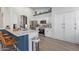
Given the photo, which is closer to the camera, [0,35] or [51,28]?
[0,35]

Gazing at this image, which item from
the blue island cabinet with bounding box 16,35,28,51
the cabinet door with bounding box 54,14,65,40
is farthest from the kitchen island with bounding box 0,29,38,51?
the cabinet door with bounding box 54,14,65,40

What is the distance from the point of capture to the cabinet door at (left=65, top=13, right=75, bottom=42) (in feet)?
6.27

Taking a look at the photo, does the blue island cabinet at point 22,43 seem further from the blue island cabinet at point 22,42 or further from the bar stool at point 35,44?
the bar stool at point 35,44

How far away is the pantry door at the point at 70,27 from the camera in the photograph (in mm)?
1909

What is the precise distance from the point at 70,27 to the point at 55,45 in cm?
53

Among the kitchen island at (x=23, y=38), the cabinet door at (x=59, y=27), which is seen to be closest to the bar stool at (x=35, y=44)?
the kitchen island at (x=23, y=38)

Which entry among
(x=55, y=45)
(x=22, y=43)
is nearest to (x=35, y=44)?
(x=22, y=43)

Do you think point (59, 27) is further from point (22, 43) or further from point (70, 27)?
point (22, 43)

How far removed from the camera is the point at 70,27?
195 cm

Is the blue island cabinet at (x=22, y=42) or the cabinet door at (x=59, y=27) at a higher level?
the cabinet door at (x=59, y=27)

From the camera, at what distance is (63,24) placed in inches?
79.2
